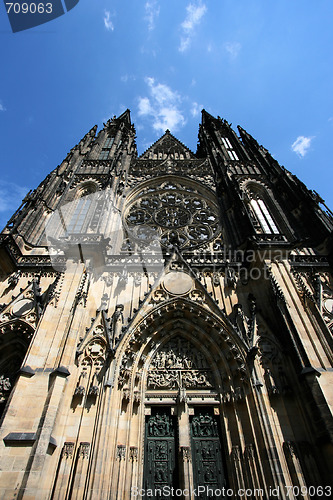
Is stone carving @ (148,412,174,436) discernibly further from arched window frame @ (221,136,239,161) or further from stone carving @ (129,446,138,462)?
arched window frame @ (221,136,239,161)

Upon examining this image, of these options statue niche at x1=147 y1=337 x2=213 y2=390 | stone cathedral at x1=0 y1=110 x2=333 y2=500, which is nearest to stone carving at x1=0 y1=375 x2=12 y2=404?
stone cathedral at x1=0 y1=110 x2=333 y2=500

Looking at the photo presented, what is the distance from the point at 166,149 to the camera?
19469 mm

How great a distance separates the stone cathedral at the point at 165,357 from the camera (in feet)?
18.2

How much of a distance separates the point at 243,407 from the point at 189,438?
1519 millimetres

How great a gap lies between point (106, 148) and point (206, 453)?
1797 cm

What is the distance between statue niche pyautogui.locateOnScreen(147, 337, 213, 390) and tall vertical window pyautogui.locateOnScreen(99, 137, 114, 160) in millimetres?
→ 13659

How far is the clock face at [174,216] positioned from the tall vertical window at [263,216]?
6.06ft

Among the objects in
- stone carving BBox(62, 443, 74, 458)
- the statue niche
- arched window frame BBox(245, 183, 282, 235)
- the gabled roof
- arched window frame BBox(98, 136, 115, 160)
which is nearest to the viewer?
stone carving BBox(62, 443, 74, 458)

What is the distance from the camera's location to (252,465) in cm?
584

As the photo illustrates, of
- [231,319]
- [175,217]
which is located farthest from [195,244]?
[231,319]

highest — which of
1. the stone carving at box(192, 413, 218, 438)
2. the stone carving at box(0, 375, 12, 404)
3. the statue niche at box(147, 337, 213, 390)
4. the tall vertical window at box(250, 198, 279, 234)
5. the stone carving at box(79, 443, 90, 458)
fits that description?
the tall vertical window at box(250, 198, 279, 234)

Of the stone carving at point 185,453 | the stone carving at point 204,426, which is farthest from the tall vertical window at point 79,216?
the stone carving at point 185,453

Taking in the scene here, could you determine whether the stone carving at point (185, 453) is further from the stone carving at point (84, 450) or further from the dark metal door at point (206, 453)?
the stone carving at point (84, 450)

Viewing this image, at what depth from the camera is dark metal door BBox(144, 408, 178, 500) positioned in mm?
6133
